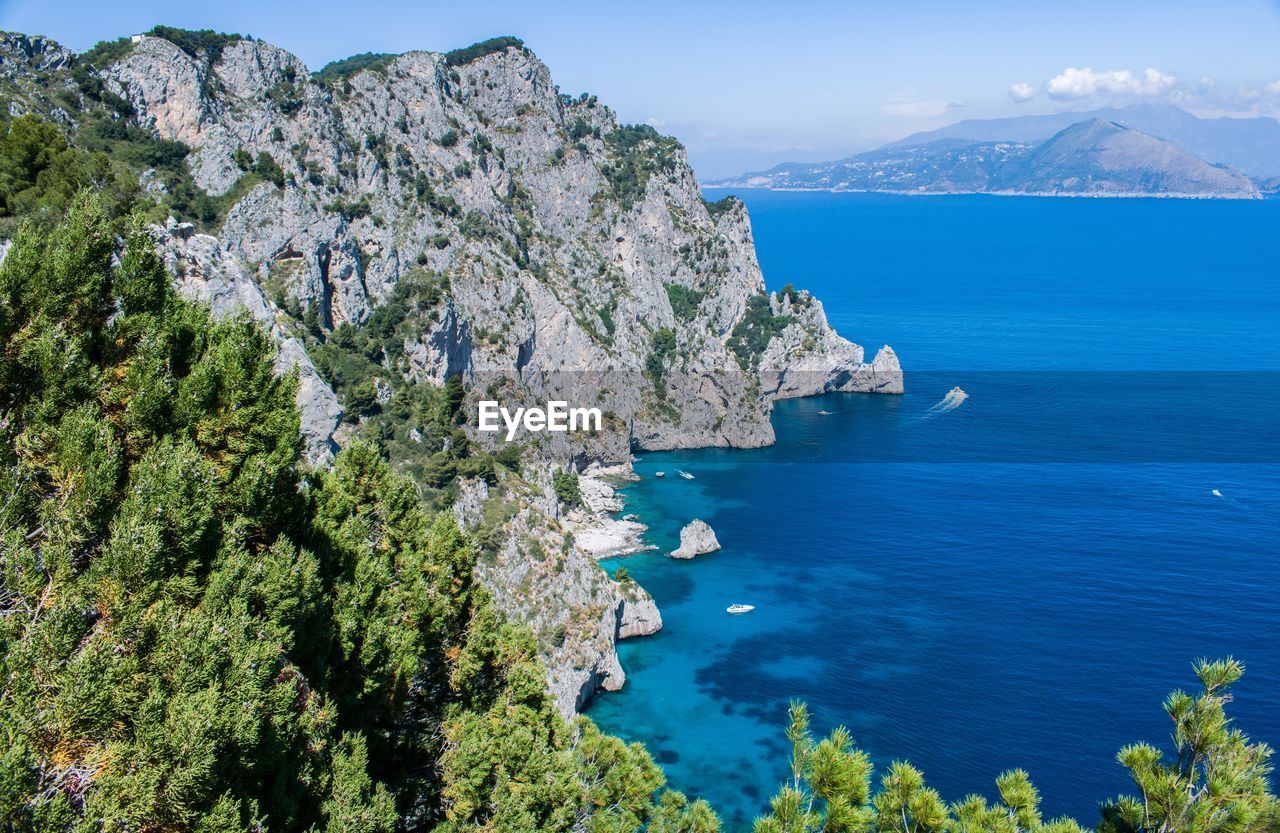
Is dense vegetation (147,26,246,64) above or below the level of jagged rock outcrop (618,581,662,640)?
above

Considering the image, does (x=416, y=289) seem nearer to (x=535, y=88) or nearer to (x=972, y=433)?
(x=535, y=88)

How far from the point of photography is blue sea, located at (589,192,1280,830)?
4947 centimetres

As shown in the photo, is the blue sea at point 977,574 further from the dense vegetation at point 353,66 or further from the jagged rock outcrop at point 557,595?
the dense vegetation at point 353,66

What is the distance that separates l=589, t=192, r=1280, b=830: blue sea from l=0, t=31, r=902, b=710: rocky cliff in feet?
22.9

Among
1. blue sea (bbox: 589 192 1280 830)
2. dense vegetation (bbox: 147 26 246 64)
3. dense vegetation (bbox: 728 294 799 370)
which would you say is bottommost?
blue sea (bbox: 589 192 1280 830)

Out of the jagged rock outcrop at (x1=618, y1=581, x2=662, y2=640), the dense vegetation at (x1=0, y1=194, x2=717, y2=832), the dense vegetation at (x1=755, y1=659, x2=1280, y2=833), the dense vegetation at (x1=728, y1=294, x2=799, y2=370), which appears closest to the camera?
the dense vegetation at (x1=0, y1=194, x2=717, y2=832)

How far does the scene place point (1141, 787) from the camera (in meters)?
14.8

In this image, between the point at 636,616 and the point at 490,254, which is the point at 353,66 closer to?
the point at 490,254

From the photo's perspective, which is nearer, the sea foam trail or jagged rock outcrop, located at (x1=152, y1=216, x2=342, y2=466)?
jagged rock outcrop, located at (x1=152, y1=216, x2=342, y2=466)

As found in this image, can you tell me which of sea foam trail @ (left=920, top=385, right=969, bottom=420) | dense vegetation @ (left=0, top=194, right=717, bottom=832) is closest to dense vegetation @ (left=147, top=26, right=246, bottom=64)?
dense vegetation @ (left=0, top=194, right=717, bottom=832)

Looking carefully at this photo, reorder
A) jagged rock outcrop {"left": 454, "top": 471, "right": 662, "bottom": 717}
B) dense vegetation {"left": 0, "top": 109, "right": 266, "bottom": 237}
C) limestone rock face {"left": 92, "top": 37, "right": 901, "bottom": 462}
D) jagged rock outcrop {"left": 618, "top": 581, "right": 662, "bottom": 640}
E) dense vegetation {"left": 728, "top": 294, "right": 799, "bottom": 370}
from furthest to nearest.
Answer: dense vegetation {"left": 728, "top": 294, "right": 799, "bottom": 370}, limestone rock face {"left": 92, "top": 37, "right": 901, "bottom": 462}, jagged rock outcrop {"left": 618, "top": 581, "right": 662, "bottom": 640}, jagged rock outcrop {"left": 454, "top": 471, "right": 662, "bottom": 717}, dense vegetation {"left": 0, "top": 109, "right": 266, "bottom": 237}

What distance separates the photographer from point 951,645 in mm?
59031

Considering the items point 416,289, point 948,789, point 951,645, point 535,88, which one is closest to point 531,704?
point 948,789

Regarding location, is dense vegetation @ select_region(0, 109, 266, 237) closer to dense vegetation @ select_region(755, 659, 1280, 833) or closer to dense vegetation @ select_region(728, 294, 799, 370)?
dense vegetation @ select_region(755, 659, 1280, 833)
